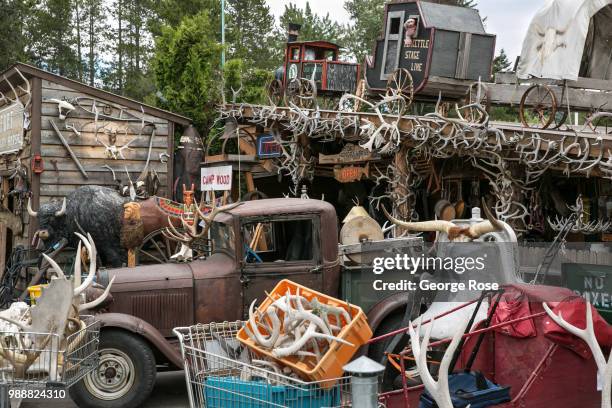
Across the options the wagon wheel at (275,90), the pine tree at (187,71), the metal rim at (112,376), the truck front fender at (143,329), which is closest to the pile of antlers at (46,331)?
the truck front fender at (143,329)

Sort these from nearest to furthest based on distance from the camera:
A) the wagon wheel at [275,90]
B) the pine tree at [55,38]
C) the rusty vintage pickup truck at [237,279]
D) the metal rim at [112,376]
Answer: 1. the metal rim at [112,376]
2. the rusty vintage pickup truck at [237,279]
3. the wagon wheel at [275,90]
4. the pine tree at [55,38]

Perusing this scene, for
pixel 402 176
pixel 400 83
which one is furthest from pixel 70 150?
pixel 400 83

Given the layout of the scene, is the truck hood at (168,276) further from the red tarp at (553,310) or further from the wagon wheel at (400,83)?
the wagon wheel at (400,83)

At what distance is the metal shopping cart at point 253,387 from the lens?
583 cm

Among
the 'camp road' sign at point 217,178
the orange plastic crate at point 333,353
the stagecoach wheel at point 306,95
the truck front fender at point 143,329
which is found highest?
the stagecoach wheel at point 306,95

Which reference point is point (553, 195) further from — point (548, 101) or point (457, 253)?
point (457, 253)

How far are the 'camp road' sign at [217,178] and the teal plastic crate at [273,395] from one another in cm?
772

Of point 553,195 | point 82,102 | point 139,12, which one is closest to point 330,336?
point 553,195

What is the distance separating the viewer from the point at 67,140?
554 inches

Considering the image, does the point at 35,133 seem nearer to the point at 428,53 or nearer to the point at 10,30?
the point at 428,53

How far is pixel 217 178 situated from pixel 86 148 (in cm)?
249

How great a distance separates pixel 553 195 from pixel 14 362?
8.61 m

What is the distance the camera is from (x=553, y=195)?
12023 millimetres

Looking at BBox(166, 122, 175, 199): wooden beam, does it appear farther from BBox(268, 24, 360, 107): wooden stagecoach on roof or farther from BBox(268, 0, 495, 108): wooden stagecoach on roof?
BBox(268, 24, 360, 107): wooden stagecoach on roof
